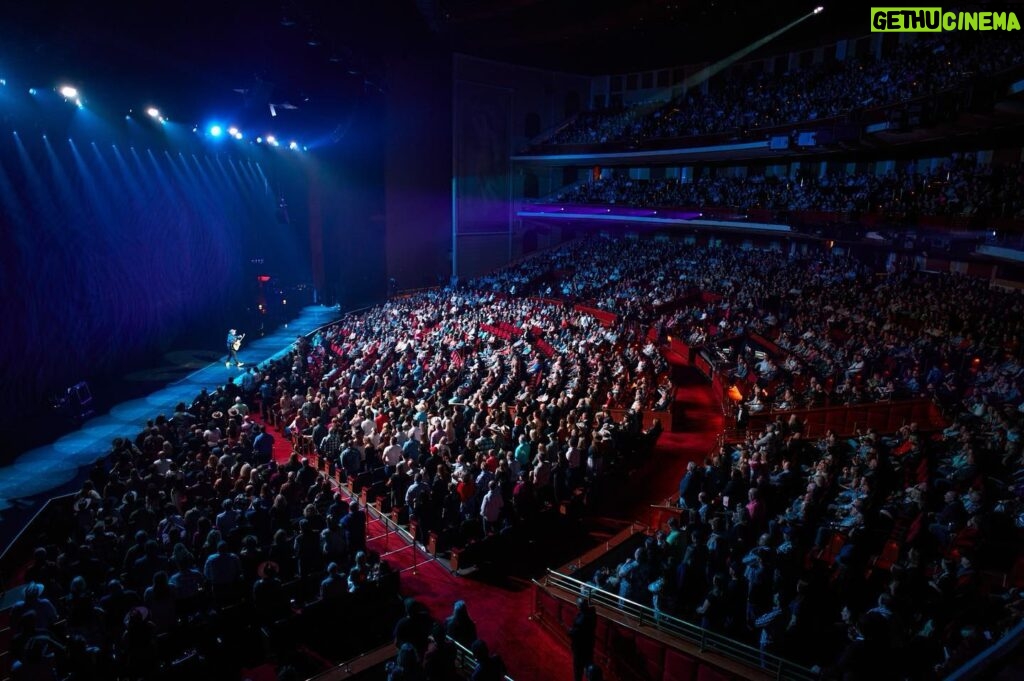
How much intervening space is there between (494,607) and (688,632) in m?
2.58

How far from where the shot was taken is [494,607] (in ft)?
25.1

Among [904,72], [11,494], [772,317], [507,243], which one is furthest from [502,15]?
[11,494]

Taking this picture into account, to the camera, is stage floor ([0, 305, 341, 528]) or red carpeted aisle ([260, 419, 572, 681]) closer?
red carpeted aisle ([260, 419, 572, 681])

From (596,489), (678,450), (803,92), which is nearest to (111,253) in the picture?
(596,489)

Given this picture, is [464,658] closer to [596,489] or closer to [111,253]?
[596,489]

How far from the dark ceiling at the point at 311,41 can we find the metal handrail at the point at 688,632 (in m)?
14.0

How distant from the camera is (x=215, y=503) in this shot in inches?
329

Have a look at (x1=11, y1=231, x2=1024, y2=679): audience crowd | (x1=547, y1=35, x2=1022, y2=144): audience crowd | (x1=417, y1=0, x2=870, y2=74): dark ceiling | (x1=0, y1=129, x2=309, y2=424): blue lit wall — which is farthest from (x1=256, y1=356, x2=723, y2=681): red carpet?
(x1=417, y1=0, x2=870, y2=74): dark ceiling

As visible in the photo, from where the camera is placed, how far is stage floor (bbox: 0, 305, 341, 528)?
448 inches

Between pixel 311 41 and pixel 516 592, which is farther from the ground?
pixel 311 41

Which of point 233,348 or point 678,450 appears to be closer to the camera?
point 678,450

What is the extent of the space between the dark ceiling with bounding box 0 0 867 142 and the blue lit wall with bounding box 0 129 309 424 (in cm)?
193

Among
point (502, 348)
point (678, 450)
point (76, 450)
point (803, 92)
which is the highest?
point (803, 92)

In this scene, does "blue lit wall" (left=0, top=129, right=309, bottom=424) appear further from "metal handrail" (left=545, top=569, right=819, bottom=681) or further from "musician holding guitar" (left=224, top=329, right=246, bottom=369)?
"metal handrail" (left=545, top=569, right=819, bottom=681)
